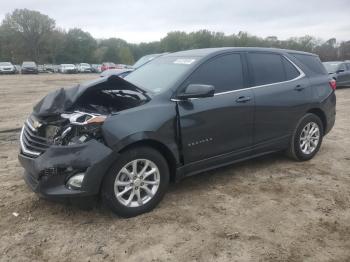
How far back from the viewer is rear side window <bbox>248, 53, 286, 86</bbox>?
16.3 feet

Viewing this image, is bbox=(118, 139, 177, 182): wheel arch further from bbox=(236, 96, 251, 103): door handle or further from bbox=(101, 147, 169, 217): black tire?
bbox=(236, 96, 251, 103): door handle

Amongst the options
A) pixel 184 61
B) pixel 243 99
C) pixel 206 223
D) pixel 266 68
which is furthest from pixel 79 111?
pixel 266 68

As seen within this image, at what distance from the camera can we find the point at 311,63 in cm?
583

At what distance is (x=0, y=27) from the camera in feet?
227

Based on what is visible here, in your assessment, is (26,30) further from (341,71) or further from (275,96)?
(275,96)

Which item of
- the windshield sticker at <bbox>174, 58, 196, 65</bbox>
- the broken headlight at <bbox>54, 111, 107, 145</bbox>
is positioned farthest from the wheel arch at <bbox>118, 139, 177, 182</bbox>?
the windshield sticker at <bbox>174, 58, 196, 65</bbox>

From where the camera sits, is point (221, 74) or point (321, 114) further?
point (321, 114)

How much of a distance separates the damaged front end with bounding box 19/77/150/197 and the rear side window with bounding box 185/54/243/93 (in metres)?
0.81

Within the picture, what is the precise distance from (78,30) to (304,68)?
287ft

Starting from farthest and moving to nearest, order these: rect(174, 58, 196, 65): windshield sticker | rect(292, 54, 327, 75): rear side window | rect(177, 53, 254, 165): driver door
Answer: rect(292, 54, 327, 75): rear side window, rect(174, 58, 196, 65): windshield sticker, rect(177, 53, 254, 165): driver door

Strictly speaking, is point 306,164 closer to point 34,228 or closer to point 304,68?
point 304,68

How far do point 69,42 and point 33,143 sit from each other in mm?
82705

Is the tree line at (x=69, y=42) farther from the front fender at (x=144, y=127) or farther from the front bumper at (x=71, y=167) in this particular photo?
the front bumper at (x=71, y=167)

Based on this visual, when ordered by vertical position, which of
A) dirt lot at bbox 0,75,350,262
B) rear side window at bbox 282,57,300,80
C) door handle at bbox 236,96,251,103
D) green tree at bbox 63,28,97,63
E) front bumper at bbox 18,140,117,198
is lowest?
dirt lot at bbox 0,75,350,262
